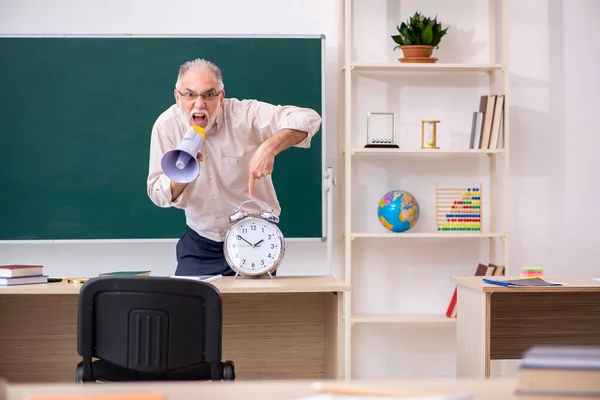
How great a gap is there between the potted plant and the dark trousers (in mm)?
1692

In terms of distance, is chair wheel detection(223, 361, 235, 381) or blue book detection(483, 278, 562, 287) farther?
blue book detection(483, 278, 562, 287)

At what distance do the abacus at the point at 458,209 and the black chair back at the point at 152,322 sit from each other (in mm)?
2602

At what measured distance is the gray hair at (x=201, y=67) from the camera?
13.2 ft

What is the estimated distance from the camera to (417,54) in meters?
4.52

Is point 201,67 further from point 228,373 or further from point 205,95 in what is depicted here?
point 228,373

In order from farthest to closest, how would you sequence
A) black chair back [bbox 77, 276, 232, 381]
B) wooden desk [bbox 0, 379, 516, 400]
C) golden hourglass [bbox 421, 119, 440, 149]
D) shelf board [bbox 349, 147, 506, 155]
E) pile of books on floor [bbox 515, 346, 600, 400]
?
golden hourglass [bbox 421, 119, 440, 149]
shelf board [bbox 349, 147, 506, 155]
black chair back [bbox 77, 276, 232, 381]
wooden desk [bbox 0, 379, 516, 400]
pile of books on floor [bbox 515, 346, 600, 400]

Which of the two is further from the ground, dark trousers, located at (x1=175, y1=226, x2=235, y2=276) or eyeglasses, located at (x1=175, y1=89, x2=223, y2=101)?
eyeglasses, located at (x1=175, y1=89, x2=223, y2=101)

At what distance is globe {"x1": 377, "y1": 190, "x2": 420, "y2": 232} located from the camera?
4.54 m

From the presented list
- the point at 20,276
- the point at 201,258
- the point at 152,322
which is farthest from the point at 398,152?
the point at 152,322

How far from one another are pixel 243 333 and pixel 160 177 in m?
0.86

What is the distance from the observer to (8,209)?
14.5 feet

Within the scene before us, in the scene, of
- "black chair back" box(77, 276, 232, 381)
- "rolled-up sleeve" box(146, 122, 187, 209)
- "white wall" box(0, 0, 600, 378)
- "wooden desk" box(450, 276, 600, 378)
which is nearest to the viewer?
"black chair back" box(77, 276, 232, 381)

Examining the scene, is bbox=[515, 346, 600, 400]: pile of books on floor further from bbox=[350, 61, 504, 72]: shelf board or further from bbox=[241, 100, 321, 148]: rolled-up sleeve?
bbox=[350, 61, 504, 72]: shelf board

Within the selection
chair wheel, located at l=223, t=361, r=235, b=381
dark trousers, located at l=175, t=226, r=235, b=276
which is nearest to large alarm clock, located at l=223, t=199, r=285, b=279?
dark trousers, located at l=175, t=226, r=235, b=276
